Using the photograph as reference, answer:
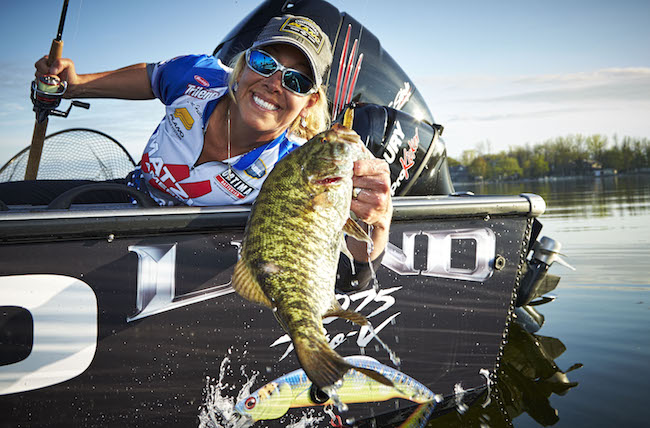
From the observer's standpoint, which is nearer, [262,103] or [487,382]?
[262,103]

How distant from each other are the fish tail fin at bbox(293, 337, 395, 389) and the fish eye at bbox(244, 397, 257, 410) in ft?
4.20

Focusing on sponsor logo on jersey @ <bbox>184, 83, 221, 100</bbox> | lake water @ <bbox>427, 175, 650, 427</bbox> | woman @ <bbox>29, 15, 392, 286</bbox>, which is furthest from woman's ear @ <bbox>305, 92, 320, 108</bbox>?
lake water @ <bbox>427, 175, 650, 427</bbox>

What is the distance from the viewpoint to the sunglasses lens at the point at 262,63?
2354mm

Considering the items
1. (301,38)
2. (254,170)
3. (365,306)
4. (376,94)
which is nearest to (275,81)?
(301,38)

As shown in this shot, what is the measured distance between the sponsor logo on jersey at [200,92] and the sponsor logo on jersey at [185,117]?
0.39 feet

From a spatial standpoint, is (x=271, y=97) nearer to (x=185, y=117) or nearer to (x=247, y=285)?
(x=185, y=117)

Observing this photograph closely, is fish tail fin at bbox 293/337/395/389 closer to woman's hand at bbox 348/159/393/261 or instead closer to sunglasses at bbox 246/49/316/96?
woman's hand at bbox 348/159/393/261

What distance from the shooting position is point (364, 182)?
Answer: 1.79 meters

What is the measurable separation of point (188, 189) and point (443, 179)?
228cm

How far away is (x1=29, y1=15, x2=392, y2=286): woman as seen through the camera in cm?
237

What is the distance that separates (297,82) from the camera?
241 cm

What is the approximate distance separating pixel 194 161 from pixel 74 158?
174 cm

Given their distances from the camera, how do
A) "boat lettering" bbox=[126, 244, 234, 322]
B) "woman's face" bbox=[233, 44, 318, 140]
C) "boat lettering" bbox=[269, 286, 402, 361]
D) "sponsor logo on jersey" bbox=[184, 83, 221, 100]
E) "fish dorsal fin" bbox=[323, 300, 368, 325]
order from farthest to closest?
"sponsor logo on jersey" bbox=[184, 83, 221, 100] < "boat lettering" bbox=[269, 286, 402, 361] < "woman's face" bbox=[233, 44, 318, 140] < "boat lettering" bbox=[126, 244, 234, 322] < "fish dorsal fin" bbox=[323, 300, 368, 325]

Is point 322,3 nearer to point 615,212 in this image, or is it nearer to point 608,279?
point 608,279
